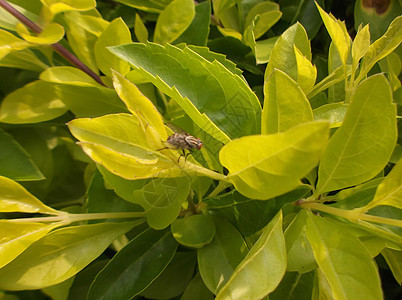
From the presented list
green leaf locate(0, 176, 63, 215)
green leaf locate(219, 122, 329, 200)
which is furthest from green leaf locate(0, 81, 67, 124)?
green leaf locate(219, 122, 329, 200)

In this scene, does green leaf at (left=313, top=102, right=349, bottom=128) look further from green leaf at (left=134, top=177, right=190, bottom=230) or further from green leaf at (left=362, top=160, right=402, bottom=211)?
green leaf at (left=134, top=177, right=190, bottom=230)

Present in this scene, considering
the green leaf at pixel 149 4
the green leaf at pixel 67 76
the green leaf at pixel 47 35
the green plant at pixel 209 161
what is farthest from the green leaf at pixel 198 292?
the green leaf at pixel 149 4

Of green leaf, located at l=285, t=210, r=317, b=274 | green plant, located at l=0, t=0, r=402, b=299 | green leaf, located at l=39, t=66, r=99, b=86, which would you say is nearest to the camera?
green plant, located at l=0, t=0, r=402, b=299

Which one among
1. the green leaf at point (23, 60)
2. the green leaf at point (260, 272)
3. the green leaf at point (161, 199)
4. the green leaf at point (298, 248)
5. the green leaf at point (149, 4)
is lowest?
the green leaf at point (298, 248)

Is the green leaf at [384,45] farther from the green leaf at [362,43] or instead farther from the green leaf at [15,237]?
the green leaf at [15,237]

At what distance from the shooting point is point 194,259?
3.31 ft

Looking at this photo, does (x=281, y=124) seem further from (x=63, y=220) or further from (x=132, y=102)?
(x=63, y=220)

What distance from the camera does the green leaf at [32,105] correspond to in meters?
0.98

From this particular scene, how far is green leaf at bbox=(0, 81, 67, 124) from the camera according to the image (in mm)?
978

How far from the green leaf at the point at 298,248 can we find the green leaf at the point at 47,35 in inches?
26.1

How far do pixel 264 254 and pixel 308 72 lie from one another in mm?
383

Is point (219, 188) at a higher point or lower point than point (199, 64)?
lower

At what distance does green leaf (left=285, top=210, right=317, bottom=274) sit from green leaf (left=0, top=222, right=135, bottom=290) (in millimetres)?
364

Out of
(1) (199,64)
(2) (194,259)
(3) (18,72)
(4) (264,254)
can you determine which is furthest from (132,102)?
(3) (18,72)
